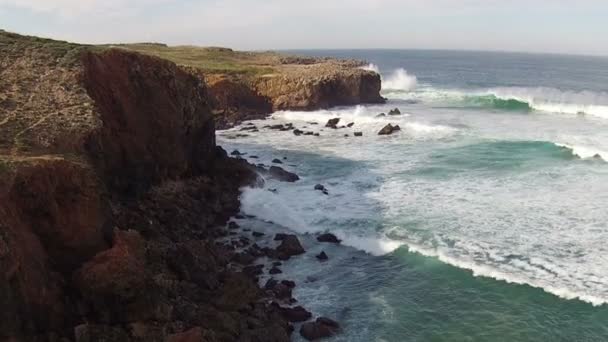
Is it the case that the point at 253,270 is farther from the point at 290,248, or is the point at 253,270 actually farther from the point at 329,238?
the point at 329,238

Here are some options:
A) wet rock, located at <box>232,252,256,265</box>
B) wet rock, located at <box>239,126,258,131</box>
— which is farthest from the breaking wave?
wet rock, located at <box>232,252,256,265</box>

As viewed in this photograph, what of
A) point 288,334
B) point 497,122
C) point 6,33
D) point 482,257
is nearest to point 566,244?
point 482,257

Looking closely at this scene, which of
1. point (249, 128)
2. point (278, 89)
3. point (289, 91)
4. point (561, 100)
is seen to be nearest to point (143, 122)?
point (249, 128)

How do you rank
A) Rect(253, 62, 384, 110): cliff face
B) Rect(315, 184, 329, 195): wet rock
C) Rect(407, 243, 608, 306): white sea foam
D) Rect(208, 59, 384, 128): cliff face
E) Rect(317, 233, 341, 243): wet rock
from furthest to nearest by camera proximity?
1. Rect(253, 62, 384, 110): cliff face
2. Rect(208, 59, 384, 128): cliff face
3. Rect(315, 184, 329, 195): wet rock
4. Rect(317, 233, 341, 243): wet rock
5. Rect(407, 243, 608, 306): white sea foam

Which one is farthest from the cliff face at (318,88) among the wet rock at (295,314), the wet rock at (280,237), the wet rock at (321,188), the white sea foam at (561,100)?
the wet rock at (295,314)

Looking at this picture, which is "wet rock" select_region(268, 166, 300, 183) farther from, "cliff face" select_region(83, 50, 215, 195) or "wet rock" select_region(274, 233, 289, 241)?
"wet rock" select_region(274, 233, 289, 241)

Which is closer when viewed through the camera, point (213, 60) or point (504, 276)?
point (504, 276)
